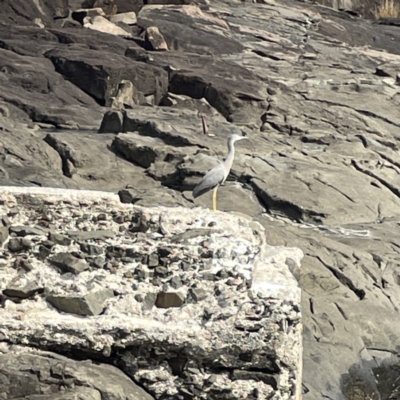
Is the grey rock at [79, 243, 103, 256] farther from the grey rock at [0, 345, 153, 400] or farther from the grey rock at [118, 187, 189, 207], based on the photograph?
the grey rock at [118, 187, 189, 207]

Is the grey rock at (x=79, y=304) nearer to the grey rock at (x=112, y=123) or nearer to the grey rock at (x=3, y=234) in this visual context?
the grey rock at (x=3, y=234)

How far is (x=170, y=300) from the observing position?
685 cm

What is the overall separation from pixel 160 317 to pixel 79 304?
596 millimetres

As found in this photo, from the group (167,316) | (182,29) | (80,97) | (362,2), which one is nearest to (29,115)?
(80,97)

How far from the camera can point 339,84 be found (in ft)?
78.0

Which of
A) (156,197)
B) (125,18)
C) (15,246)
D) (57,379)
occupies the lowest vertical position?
(125,18)

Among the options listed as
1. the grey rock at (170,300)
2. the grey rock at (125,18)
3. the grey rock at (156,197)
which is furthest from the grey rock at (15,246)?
the grey rock at (125,18)

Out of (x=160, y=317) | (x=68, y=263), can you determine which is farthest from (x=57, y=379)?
(x=68, y=263)

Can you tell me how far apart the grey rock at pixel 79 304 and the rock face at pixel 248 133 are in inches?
15.6

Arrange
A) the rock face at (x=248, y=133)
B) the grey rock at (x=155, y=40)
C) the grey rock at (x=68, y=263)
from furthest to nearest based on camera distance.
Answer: the grey rock at (x=155, y=40) < the rock face at (x=248, y=133) < the grey rock at (x=68, y=263)

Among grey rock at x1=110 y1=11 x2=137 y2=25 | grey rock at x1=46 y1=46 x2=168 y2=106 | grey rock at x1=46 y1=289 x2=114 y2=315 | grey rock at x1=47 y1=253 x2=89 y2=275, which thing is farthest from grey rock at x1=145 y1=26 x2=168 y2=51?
grey rock at x1=46 y1=289 x2=114 y2=315

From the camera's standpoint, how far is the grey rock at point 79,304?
667 centimetres

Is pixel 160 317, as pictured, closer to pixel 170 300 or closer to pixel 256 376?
pixel 170 300

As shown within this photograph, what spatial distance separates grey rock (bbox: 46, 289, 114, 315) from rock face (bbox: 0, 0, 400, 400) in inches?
15.6
